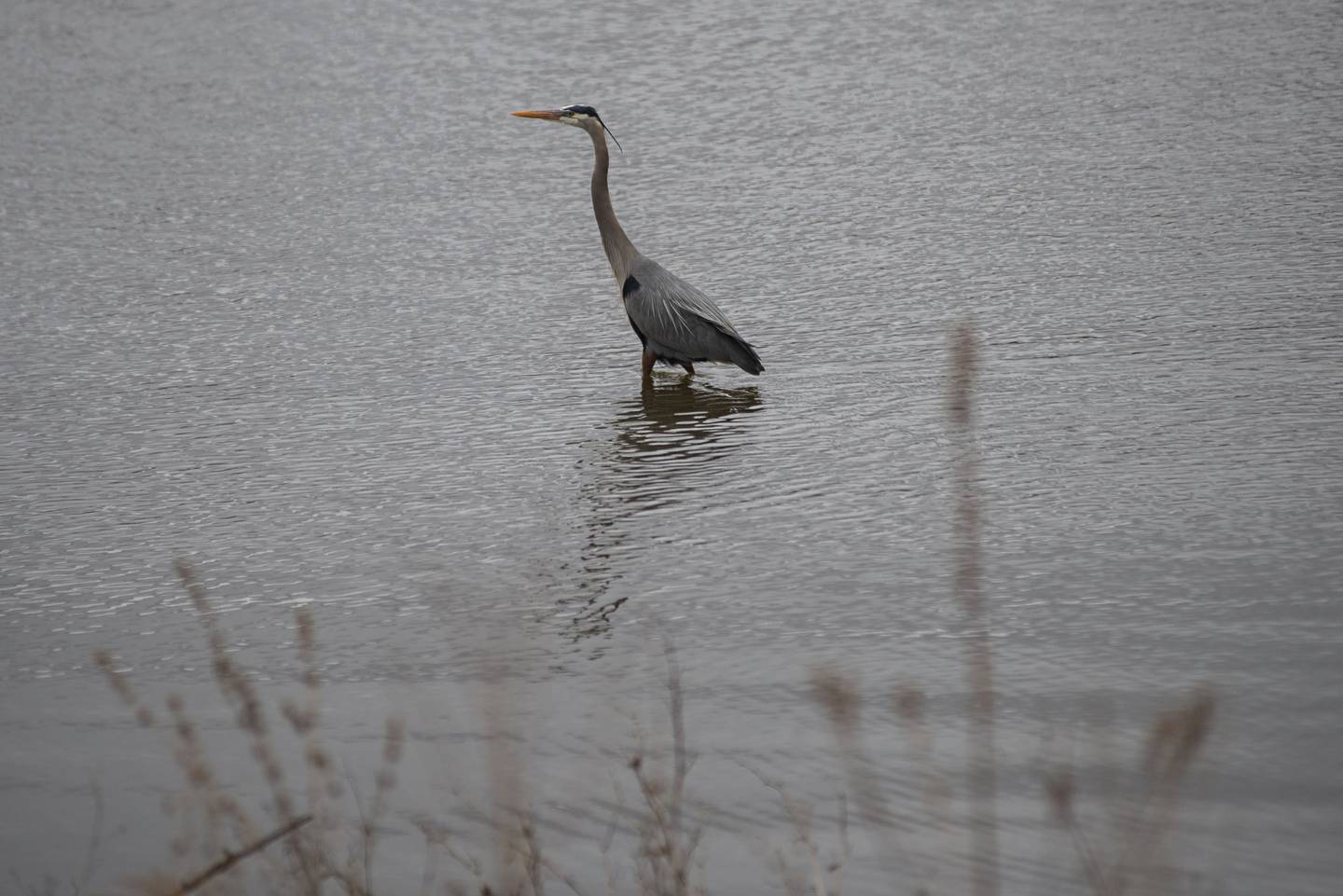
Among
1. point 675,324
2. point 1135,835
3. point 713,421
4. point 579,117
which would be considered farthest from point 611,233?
point 1135,835

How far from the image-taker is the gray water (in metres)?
3.96

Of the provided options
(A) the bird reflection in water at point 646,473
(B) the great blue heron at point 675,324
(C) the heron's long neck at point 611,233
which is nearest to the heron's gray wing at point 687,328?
(B) the great blue heron at point 675,324

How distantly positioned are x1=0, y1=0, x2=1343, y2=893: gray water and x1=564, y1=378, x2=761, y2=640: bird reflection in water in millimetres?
28

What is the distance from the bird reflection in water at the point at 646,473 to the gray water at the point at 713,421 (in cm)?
3

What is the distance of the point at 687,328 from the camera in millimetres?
7605

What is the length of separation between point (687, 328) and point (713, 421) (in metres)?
0.69

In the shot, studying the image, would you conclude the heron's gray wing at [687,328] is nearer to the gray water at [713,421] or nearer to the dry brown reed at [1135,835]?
the gray water at [713,421]

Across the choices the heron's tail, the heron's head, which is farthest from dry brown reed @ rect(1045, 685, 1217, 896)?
the heron's head

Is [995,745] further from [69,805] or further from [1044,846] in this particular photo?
[69,805]

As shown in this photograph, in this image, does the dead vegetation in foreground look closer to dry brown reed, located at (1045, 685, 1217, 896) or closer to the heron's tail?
dry brown reed, located at (1045, 685, 1217, 896)

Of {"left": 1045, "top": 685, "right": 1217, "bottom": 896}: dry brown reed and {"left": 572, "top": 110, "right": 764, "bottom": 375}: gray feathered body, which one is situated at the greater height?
{"left": 572, "top": 110, "right": 764, "bottom": 375}: gray feathered body

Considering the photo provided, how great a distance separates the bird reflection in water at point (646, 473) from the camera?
520cm

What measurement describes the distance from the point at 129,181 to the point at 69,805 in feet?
28.6

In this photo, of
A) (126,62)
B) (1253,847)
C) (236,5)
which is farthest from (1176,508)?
(236,5)
